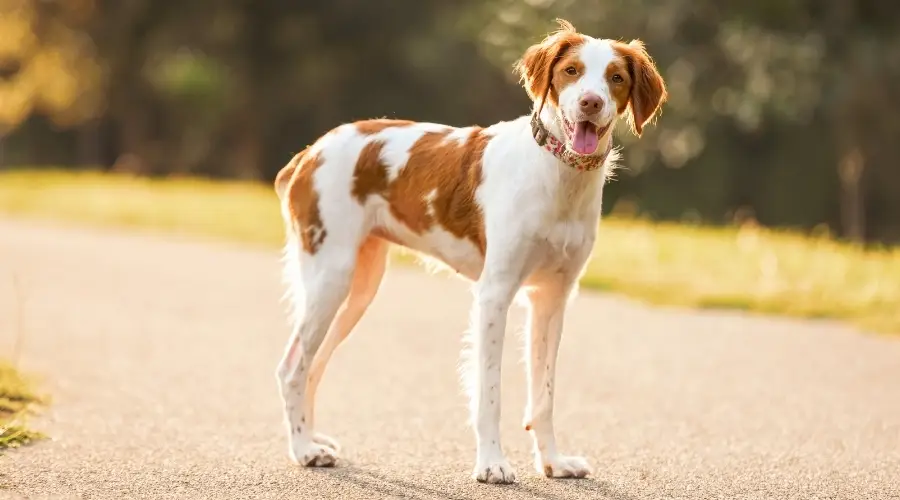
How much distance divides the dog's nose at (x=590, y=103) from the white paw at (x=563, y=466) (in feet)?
5.05

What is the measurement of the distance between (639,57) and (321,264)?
1.69 meters

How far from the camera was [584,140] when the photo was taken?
5516mm

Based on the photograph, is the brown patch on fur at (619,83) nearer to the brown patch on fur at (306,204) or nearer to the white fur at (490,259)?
the white fur at (490,259)

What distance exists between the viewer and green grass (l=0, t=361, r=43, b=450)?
6.43 m

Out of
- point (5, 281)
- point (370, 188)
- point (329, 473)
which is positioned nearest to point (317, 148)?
point (370, 188)

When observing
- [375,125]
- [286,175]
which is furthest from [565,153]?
[286,175]

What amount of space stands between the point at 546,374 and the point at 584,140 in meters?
1.11

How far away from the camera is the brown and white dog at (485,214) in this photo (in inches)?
221

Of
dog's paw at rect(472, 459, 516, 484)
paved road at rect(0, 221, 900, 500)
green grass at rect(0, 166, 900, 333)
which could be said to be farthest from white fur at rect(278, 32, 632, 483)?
green grass at rect(0, 166, 900, 333)

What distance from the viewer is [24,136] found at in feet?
147

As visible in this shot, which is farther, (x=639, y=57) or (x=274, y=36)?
(x=274, y=36)

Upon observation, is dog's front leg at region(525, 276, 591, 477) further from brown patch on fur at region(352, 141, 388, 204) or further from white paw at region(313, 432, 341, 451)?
white paw at region(313, 432, 341, 451)

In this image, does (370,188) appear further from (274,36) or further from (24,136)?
(24,136)

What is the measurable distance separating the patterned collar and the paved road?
131cm
